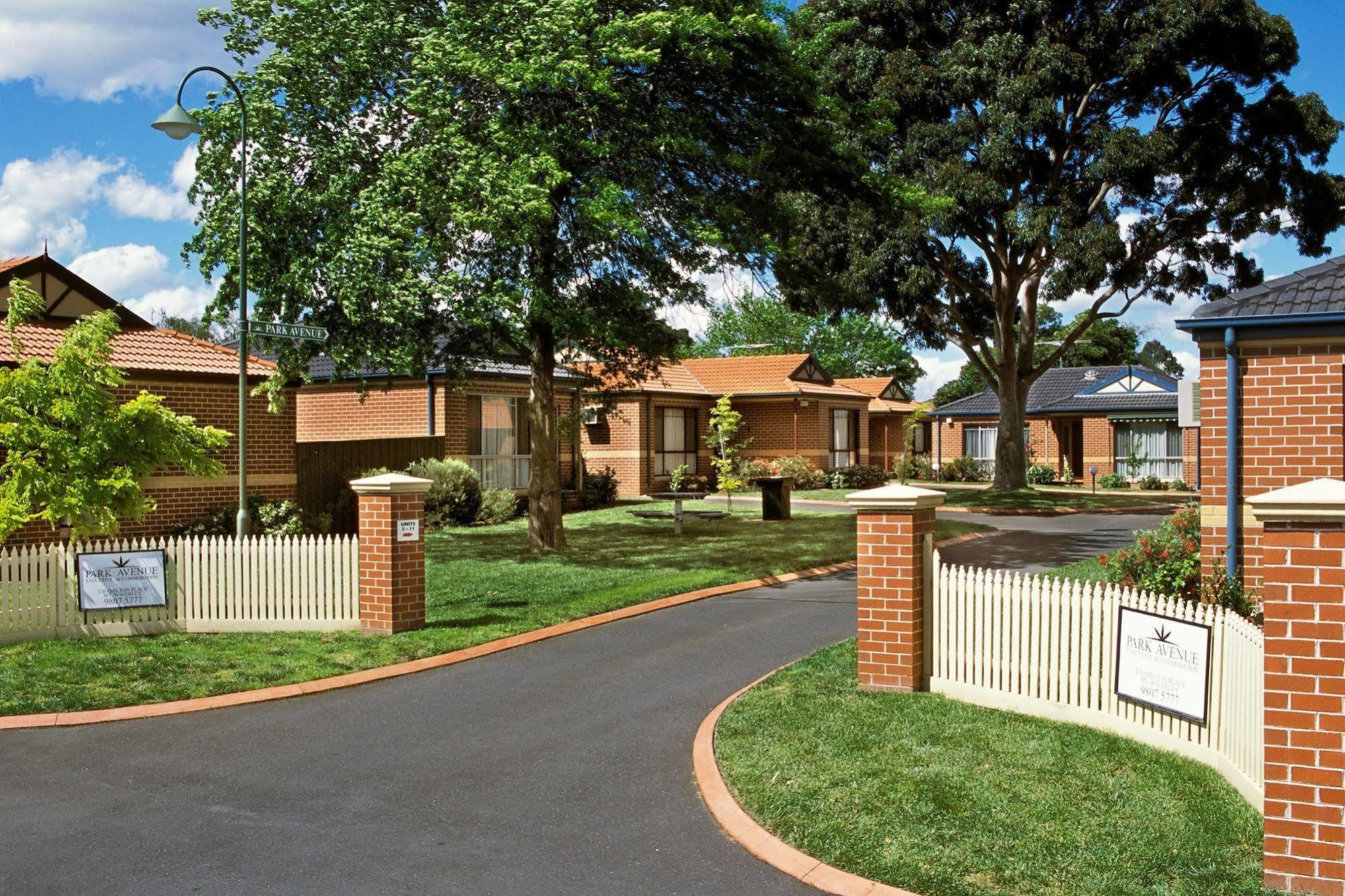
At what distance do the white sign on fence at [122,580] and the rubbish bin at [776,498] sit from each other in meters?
15.0

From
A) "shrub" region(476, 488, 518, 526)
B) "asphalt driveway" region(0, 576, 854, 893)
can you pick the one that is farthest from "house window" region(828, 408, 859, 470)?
"asphalt driveway" region(0, 576, 854, 893)

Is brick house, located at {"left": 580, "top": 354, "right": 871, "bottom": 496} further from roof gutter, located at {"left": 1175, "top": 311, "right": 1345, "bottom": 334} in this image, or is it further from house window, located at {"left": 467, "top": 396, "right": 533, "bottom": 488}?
roof gutter, located at {"left": 1175, "top": 311, "right": 1345, "bottom": 334}

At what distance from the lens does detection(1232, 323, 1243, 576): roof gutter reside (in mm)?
10039

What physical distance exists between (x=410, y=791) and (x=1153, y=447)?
4013cm

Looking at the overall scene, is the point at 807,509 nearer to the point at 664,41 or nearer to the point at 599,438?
the point at 599,438

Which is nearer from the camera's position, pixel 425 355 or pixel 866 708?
pixel 866 708

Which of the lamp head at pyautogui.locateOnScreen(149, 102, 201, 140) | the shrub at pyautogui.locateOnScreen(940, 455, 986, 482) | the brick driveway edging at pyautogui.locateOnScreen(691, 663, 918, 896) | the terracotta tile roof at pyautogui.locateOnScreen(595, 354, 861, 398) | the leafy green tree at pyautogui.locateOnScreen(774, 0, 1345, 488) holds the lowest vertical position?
the brick driveway edging at pyautogui.locateOnScreen(691, 663, 918, 896)

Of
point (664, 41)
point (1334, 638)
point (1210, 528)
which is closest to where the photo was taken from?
point (1334, 638)

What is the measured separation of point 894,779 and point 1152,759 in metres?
1.79

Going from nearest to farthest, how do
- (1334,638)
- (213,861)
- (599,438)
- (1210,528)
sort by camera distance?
(1334,638) → (213,861) → (1210,528) → (599,438)

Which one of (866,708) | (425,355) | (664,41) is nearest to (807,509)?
(425,355)

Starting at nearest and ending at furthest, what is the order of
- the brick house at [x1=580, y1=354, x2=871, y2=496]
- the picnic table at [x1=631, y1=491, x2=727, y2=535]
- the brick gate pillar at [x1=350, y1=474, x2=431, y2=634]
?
the brick gate pillar at [x1=350, y1=474, x2=431, y2=634] → the picnic table at [x1=631, y1=491, x2=727, y2=535] → the brick house at [x1=580, y1=354, x2=871, y2=496]

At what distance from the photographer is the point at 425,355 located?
713 inches

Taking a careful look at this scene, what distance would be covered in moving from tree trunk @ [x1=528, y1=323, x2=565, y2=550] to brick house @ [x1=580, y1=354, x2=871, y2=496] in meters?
11.6
